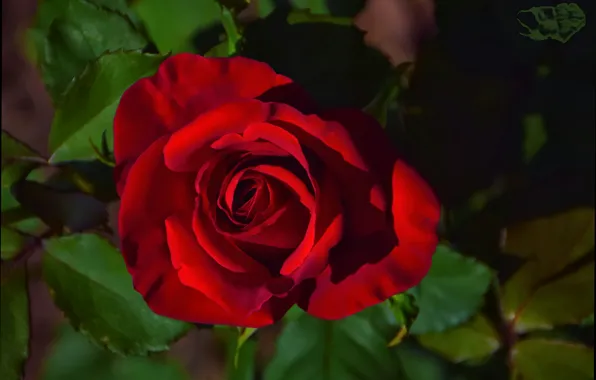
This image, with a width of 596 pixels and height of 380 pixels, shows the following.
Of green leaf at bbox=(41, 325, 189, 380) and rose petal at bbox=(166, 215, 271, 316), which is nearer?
rose petal at bbox=(166, 215, 271, 316)

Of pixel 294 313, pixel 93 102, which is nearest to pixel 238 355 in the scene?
pixel 294 313

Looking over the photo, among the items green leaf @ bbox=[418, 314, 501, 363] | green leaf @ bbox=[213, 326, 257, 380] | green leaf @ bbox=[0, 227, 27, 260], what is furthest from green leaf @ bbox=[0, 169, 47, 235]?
green leaf @ bbox=[418, 314, 501, 363]

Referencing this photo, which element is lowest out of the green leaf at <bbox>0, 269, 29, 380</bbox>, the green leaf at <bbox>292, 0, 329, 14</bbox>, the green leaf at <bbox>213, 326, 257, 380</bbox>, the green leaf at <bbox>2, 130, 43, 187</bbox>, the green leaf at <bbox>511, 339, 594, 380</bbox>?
the green leaf at <bbox>511, 339, 594, 380</bbox>

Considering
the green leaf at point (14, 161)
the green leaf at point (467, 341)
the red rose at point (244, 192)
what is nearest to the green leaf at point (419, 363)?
the green leaf at point (467, 341)

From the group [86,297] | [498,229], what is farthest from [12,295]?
[498,229]

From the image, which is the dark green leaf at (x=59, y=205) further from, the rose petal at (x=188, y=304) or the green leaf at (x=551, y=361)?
the green leaf at (x=551, y=361)

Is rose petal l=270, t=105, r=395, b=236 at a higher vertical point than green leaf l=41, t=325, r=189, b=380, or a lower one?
higher

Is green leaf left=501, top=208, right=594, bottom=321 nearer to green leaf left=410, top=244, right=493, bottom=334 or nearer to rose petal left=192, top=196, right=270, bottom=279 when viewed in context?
green leaf left=410, top=244, right=493, bottom=334
